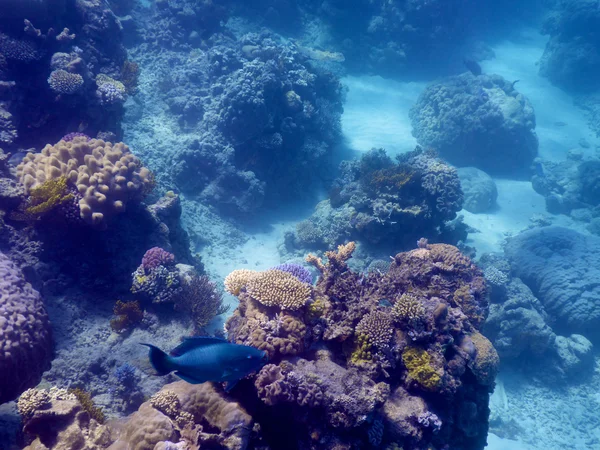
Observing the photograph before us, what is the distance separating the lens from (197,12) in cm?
1523

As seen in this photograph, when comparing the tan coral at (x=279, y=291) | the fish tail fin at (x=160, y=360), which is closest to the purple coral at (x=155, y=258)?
the tan coral at (x=279, y=291)

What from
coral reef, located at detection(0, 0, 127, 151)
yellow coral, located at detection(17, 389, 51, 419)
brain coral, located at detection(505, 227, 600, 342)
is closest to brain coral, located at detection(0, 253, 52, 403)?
yellow coral, located at detection(17, 389, 51, 419)

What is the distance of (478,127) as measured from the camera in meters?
17.3

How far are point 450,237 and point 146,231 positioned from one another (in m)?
8.63

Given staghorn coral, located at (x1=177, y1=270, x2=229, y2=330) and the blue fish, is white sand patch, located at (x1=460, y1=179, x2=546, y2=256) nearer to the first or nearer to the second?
staghorn coral, located at (x1=177, y1=270, x2=229, y2=330)

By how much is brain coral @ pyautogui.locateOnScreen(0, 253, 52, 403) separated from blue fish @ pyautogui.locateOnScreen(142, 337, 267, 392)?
2.24m

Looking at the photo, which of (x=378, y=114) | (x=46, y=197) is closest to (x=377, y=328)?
(x=46, y=197)

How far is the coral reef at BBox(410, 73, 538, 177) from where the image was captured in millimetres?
17500

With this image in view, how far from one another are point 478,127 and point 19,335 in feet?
62.2

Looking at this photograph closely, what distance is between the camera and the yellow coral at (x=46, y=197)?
5734mm

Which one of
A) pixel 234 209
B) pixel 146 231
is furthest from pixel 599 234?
pixel 146 231

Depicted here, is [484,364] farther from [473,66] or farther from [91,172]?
[473,66]

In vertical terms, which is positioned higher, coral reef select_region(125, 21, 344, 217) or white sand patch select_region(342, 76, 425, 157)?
white sand patch select_region(342, 76, 425, 157)

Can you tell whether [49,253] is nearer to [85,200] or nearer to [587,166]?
[85,200]
